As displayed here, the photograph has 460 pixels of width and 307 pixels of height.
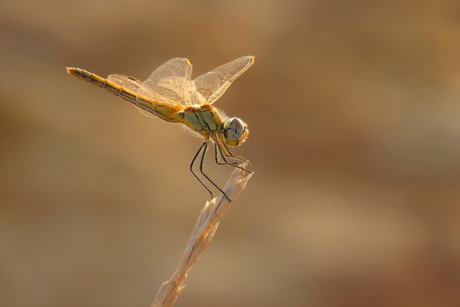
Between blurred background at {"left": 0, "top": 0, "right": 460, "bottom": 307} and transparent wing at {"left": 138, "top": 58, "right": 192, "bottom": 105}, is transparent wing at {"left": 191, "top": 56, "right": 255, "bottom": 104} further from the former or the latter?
blurred background at {"left": 0, "top": 0, "right": 460, "bottom": 307}

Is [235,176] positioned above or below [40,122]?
above

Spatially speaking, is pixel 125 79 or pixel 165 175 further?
pixel 165 175

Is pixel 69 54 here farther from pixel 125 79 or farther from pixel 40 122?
pixel 125 79

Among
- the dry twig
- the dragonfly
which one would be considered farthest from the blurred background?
the dry twig

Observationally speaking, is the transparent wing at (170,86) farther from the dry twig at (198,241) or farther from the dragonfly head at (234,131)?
the dry twig at (198,241)

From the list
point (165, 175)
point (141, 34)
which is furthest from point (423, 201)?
point (141, 34)
